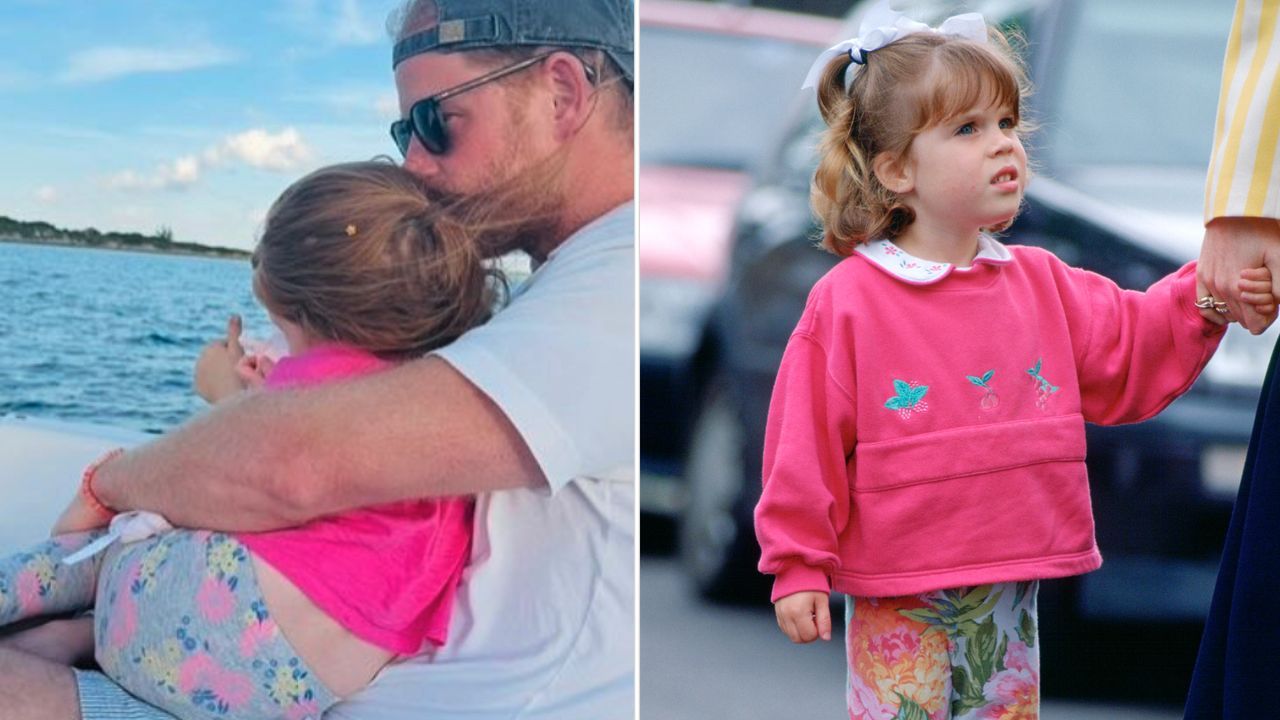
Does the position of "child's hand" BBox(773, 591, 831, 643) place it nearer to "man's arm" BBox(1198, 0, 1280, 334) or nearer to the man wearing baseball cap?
the man wearing baseball cap

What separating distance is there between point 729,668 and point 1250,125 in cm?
224

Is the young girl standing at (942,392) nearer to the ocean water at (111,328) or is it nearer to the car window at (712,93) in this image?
the ocean water at (111,328)

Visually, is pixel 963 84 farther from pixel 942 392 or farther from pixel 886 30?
pixel 942 392

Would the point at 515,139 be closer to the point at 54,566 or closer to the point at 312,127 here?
the point at 312,127

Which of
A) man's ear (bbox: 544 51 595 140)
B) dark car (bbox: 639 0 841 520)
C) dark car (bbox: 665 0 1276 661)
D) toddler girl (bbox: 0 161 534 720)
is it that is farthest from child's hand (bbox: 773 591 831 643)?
dark car (bbox: 639 0 841 520)

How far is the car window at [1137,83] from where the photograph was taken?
3.38 meters

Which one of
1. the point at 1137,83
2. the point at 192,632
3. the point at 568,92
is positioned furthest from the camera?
the point at 1137,83

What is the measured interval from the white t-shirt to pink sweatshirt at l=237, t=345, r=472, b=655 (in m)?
0.04

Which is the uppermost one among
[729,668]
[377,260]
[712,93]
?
[712,93]

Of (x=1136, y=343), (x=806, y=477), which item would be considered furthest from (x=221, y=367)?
(x=1136, y=343)

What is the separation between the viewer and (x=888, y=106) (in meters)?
2.15

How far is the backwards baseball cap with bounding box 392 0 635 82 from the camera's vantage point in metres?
2.34

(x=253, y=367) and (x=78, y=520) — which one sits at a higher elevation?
(x=253, y=367)

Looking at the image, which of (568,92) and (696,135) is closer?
(568,92)
